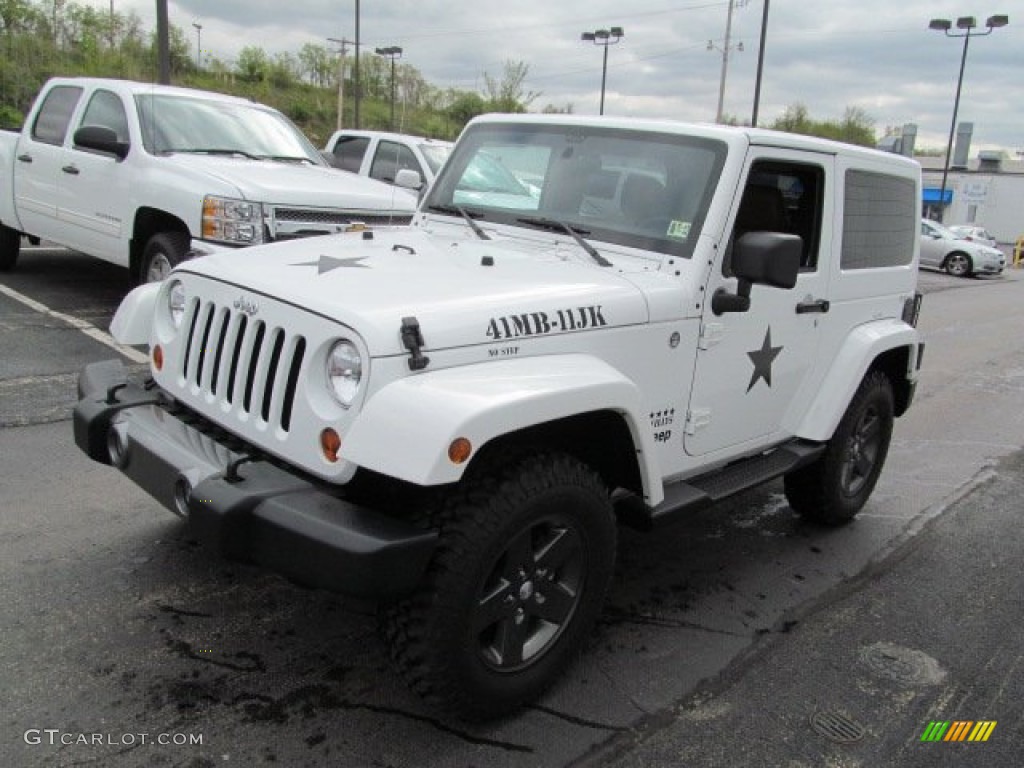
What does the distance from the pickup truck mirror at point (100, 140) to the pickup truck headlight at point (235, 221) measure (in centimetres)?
133

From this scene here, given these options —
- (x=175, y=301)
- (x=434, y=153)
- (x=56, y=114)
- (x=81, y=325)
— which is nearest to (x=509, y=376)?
(x=175, y=301)

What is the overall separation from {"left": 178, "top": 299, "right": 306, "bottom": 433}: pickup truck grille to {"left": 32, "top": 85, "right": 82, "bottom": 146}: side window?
6.11 metres

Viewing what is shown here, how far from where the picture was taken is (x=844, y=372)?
164 inches

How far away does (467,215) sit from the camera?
3902 mm

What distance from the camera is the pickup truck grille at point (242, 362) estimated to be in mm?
2648

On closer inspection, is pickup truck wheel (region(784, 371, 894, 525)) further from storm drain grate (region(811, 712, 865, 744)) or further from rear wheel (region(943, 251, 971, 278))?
rear wheel (region(943, 251, 971, 278))

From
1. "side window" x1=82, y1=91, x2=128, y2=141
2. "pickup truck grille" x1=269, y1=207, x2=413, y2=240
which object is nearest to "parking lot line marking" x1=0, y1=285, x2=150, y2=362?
"pickup truck grille" x1=269, y1=207, x2=413, y2=240

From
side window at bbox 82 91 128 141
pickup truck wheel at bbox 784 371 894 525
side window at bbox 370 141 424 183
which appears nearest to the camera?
pickup truck wheel at bbox 784 371 894 525

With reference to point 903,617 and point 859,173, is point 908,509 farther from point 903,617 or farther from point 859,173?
point 859,173

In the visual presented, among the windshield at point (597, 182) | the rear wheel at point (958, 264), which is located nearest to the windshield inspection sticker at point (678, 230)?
the windshield at point (597, 182)

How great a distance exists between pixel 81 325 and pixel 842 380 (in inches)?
241

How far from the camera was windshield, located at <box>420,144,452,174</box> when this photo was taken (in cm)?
1054

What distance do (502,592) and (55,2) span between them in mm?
43005

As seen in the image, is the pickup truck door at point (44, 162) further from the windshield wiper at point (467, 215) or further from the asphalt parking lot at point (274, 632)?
the windshield wiper at point (467, 215)
